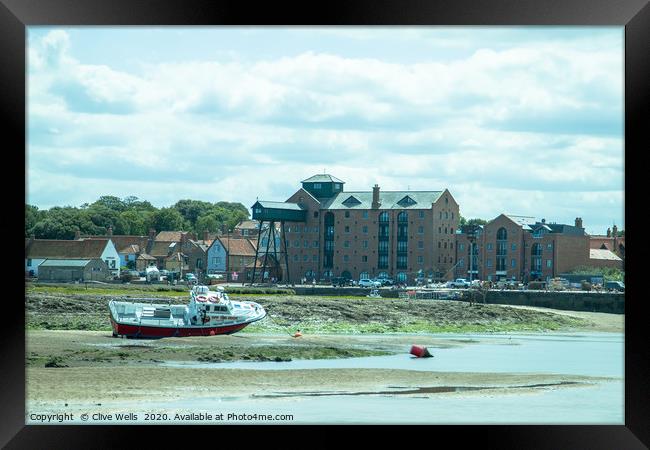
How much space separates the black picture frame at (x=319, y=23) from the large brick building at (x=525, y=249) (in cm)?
Answer: 6845

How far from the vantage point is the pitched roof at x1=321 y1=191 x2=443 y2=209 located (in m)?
88.0

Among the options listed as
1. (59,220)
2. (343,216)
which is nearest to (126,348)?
(59,220)

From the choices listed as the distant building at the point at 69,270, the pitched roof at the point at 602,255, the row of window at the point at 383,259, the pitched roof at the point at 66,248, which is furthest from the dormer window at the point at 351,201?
the distant building at the point at 69,270

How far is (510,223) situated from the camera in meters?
81.9

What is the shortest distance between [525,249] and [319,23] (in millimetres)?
72817

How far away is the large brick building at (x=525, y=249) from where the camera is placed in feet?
264

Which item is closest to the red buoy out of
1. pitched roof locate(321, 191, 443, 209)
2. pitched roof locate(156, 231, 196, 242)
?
pitched roof locate(321, 191, 443, 209)

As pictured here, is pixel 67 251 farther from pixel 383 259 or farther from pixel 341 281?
pixel 383 259

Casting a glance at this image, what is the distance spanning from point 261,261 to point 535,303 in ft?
109

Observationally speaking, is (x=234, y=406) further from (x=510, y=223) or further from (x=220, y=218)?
(x=220, y=218)

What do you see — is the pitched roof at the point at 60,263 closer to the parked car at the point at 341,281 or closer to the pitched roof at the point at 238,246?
the parked car at the point at 341,281

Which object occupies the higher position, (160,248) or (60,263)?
(160,248)

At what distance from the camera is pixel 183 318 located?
121 feet

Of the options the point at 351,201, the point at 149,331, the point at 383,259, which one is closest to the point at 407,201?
the point at 351,201
